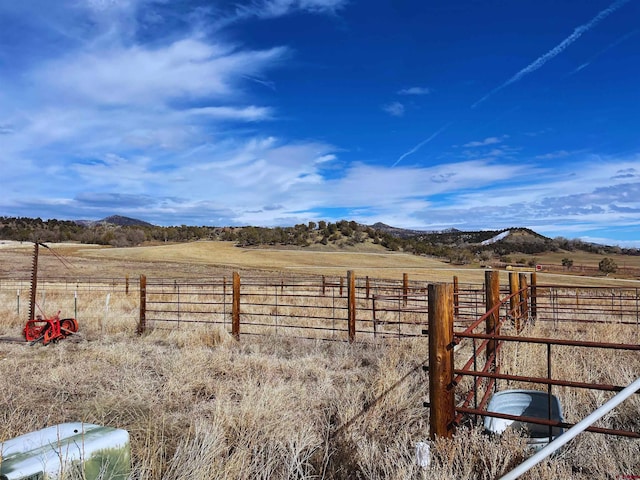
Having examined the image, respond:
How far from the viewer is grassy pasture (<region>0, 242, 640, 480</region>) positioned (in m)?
3.60

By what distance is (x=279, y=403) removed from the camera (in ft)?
16.5

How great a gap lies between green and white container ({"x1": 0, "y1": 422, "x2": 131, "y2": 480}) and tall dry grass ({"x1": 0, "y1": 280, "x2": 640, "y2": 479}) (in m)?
0.46

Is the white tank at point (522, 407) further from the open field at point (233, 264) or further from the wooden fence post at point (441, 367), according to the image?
the open field at point (233, 264)

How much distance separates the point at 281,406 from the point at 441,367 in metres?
2.00

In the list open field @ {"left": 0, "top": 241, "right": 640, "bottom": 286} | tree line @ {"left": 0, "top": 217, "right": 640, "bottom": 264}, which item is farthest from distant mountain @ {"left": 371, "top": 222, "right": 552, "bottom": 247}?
open field @ {"left": 0, "top": 241, "right": 640, "bottom": 286}

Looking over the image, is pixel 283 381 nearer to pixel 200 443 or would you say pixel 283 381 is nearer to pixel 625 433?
pixel 200 443

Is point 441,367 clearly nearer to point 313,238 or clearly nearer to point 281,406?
point 281,406

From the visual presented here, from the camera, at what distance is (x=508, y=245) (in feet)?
253

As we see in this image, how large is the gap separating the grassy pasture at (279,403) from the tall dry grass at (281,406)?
18 millimetres

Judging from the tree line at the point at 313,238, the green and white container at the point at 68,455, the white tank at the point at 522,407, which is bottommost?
the white tank at the point at 522,407

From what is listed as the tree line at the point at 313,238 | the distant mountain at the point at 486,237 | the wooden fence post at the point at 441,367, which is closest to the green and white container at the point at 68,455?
the wooden fence post at the point at 441,367

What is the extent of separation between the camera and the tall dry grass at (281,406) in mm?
3590

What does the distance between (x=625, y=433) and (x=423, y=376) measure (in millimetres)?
3245

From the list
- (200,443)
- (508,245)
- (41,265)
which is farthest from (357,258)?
(200,443)
